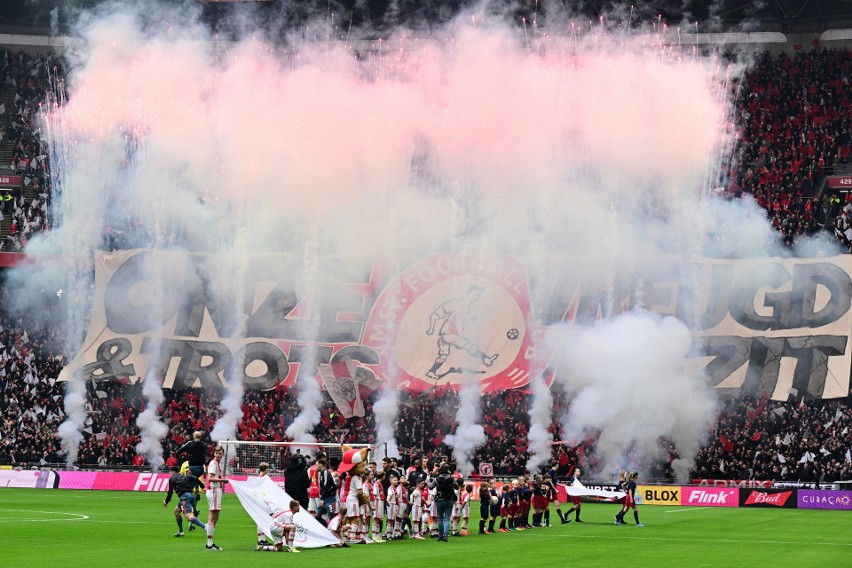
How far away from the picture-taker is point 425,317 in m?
63.2

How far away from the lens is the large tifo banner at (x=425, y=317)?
189 feet

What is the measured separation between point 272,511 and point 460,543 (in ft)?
17.9

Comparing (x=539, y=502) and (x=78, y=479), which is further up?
(x=539, y=502)

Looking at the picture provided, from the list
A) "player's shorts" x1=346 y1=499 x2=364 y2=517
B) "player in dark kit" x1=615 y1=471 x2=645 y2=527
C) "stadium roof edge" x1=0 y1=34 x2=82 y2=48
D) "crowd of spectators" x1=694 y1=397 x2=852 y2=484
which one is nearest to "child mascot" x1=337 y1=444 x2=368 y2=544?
"player's shorts" x1=346 y1=499 x2=364 y2=517

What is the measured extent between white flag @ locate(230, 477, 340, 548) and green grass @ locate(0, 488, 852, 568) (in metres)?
0.56

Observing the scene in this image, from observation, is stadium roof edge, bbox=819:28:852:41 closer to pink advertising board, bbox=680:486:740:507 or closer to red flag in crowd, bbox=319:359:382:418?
pink advertising board, bbox=680:486:740:507

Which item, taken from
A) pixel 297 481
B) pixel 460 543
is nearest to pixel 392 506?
pixel 460 543

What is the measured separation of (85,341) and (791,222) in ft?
124

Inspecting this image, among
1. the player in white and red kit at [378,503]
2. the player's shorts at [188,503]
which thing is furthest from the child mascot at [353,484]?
the player's shorts at [188,503]

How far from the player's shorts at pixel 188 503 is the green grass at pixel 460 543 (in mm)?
678

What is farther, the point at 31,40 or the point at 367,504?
the point at 31,40

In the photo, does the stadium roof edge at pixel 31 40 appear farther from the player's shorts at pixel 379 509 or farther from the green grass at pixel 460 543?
the player's shorts at pixel 379 509

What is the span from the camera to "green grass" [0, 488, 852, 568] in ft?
80.8

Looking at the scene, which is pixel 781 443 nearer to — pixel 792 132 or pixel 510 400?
pixel 510 400
